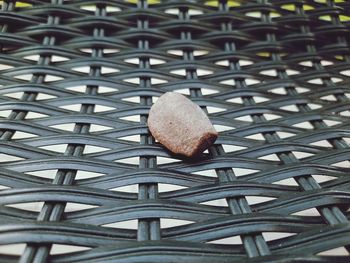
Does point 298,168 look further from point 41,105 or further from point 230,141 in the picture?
point 41,105

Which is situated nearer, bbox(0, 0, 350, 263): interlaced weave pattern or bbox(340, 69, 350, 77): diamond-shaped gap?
bbox(0, 0, 350, 263): interlaced weave pattern

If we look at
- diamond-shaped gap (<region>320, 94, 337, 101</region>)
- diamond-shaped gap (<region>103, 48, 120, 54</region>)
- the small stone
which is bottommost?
the small stone

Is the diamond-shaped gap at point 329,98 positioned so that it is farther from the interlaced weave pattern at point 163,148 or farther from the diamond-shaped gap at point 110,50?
the diamond-shaped gap at point 110,50

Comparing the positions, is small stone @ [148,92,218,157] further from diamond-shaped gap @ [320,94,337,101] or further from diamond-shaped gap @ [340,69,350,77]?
diamond-shaped gap @ [340,69,350,77]

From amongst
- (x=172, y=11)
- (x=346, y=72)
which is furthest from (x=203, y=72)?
(x=346, y=72)

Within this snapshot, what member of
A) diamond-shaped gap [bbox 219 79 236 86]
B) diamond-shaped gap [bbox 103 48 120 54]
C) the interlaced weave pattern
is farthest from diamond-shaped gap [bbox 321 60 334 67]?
diamond-shaped gap [bbox 103 48 120 54]

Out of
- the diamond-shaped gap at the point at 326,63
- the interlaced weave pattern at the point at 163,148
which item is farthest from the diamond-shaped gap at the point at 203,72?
the diamond-shaped gap at the point at 326,63
